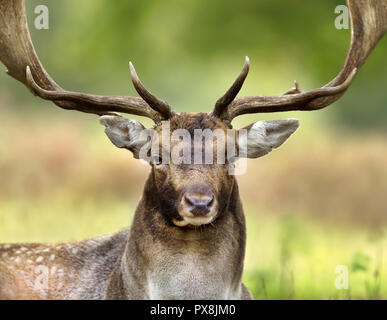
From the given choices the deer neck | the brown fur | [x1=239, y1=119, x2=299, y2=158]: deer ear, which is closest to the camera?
the brown fur

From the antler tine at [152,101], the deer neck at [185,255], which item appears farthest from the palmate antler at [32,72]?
the deer neck at [185,255]

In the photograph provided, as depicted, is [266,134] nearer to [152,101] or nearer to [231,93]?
[231,93]

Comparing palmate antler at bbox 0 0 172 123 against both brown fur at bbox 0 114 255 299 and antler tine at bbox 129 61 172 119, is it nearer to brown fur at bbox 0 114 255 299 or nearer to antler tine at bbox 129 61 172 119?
antler tine at bbox 129 61 172 119

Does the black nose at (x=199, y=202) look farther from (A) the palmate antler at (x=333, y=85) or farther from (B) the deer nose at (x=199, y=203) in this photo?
(A) the palmate antler at (x=333, y=85)

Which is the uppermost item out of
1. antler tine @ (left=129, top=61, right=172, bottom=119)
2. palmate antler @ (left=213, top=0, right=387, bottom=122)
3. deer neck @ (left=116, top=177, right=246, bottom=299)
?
palmate antler @ (left=213, top=0, right=387, bottom=122)

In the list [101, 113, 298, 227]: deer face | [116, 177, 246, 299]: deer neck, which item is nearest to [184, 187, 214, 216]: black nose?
[101, 113, 298, 227]: deer face

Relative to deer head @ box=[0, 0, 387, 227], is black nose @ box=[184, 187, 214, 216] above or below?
below

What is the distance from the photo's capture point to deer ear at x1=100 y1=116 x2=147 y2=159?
24.1 ft

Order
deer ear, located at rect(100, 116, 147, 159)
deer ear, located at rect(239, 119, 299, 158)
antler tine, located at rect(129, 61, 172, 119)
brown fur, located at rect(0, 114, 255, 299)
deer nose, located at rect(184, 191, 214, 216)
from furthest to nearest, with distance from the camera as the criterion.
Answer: deer ear, located at rect(239, 119, 299, 158) → deer ear, located at rect(100, 116, 147, 159) → antler tine, located at rect(129, 61, 172, 119) → brown fur, located at rect(0, 114, 255, 299) → deer nose, located at rect(184, 191, 214, 216)

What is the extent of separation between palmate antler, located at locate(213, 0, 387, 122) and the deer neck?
0.74 m

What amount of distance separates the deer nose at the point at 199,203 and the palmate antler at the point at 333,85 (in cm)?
100

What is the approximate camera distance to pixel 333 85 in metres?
8.06

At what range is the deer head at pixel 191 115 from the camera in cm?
685

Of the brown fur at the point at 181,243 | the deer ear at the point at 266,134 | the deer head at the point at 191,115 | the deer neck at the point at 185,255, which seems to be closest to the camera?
the deer head at the point at 191,115
